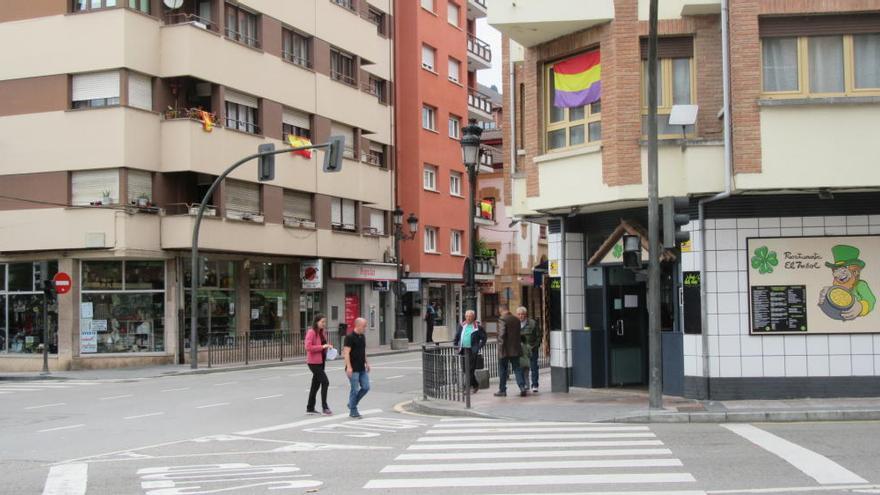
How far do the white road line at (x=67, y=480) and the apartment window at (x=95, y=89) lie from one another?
70.7ft

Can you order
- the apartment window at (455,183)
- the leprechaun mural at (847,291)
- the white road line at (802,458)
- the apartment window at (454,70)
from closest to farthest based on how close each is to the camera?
1. the white road line at (802,458)
2. the leprechaun mural at (847,291)
3. the apartment window at (455,183)
4. the apartment window at (454,70)

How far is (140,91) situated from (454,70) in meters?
24.4

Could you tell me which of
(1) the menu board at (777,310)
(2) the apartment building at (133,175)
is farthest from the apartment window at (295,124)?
(1) the menu board at (777,310)

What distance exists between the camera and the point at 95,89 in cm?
3070

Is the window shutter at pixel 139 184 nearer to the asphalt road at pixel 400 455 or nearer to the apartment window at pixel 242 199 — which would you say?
the apartment window at pixel 242 199

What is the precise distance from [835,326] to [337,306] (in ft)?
90.7

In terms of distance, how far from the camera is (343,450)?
12.1 metres

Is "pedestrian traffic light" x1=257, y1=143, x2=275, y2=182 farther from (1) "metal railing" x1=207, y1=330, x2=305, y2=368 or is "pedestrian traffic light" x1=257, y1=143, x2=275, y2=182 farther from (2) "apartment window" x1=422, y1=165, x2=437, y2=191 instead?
(2) "apartment window" x1=422, y1=165, x2=437, y2=191

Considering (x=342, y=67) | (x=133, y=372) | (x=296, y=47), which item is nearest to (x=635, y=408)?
(x=133, y=372)

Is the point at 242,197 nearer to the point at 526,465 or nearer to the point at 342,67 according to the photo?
the point at 342,67

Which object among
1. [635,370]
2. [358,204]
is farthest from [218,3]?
[635,370]

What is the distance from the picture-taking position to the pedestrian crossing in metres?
9.28

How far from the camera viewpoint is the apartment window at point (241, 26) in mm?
34500

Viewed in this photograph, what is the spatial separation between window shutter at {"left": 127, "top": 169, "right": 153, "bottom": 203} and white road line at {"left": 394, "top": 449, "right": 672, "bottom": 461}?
21655mm
